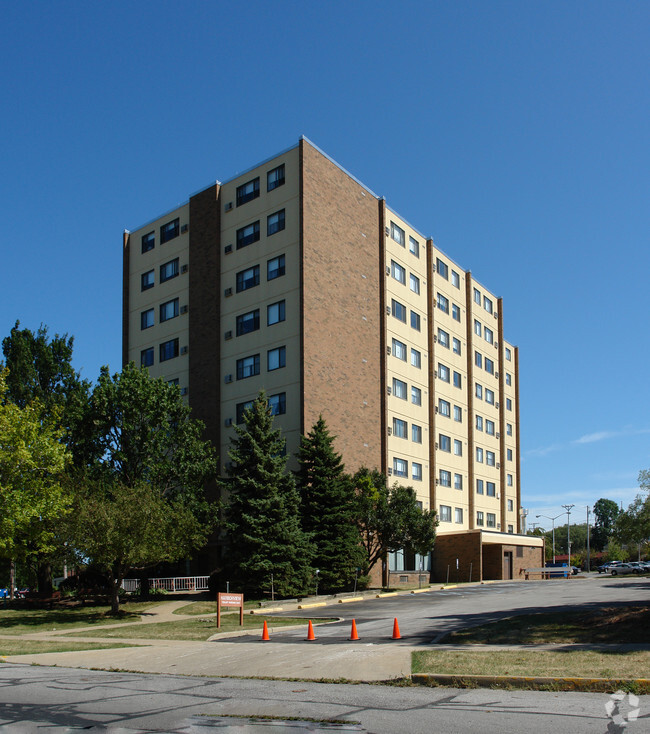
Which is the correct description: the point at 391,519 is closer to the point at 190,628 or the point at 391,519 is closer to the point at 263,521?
the point at 263,521

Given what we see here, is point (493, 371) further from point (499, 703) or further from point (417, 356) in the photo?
point (499, 703)

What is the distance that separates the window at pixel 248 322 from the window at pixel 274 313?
2.83 feet

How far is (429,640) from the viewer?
736 inches

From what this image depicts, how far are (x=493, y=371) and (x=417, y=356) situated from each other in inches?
678

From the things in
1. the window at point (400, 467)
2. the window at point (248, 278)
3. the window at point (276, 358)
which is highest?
the window at point (248, 278)

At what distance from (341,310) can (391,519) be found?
12868 millimetres

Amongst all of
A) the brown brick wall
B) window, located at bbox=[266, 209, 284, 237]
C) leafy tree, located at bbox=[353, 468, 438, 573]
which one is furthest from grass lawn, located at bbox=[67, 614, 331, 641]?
window, located at bbox=[266, 209, 284, 237]

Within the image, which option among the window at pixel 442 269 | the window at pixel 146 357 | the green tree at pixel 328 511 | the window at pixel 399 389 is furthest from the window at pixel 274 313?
the window at pixel 442 269

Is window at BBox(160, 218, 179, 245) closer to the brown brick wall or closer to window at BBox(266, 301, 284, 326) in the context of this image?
window at BBox(266, 301, 284, 326)

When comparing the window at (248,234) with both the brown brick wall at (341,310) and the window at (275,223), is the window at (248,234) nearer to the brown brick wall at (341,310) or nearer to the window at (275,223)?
the window at (275,223)

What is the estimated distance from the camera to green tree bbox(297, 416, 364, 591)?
123 ft

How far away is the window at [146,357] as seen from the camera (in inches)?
2057

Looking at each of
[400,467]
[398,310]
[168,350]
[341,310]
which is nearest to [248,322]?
[341,310]

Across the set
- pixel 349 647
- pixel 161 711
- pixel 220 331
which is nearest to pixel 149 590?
pixel 220 331
